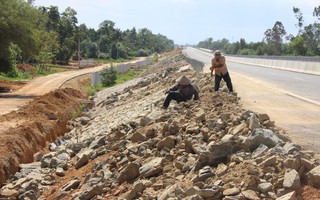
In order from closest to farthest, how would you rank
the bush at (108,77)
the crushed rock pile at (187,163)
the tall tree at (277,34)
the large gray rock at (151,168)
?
the crushed rock pile at (187,163) < the large gray rock at (151,168) < the bush at (108,77) < the tall tree at (277,34)

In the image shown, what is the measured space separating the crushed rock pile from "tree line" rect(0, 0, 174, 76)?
1561 centimetres

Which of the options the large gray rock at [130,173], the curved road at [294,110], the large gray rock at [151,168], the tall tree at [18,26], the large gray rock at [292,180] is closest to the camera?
the large gray rock at [292,180]

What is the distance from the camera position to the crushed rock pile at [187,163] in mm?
5895

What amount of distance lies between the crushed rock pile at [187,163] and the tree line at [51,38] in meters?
15.6

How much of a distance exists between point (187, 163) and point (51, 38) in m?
51.7

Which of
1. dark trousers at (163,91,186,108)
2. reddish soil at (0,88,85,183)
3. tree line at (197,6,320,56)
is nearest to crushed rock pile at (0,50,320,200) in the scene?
dark trousers at (163,91,186,108)

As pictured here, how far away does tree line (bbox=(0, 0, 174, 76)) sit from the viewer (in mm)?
27016

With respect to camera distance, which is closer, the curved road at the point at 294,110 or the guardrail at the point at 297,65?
the curved road at the point at 294,110

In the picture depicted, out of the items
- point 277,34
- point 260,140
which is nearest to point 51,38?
point 260,140

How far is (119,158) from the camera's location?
959 cm

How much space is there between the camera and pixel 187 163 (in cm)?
746

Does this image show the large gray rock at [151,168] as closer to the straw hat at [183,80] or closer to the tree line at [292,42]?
the straw hat at [183,80]

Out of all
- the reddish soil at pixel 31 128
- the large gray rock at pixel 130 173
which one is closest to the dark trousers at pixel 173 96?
the reddish soil at pixel 31 128

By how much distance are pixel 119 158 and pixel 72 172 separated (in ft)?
7.11
